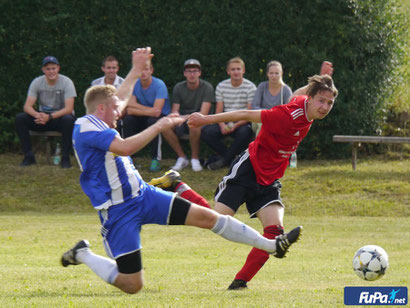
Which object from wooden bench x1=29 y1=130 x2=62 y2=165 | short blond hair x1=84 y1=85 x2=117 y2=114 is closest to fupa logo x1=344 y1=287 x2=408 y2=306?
short blond hair x1=84 y1=85 x2=117 y2=114

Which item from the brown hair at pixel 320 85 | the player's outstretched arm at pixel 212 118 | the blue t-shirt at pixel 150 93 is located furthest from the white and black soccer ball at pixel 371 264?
the blue t-shirt at pixel 150 93

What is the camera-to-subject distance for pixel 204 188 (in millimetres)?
14312

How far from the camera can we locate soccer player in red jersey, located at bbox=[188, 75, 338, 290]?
7.65 m

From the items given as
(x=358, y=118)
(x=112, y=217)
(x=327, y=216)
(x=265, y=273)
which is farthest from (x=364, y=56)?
(x=112, y=217)

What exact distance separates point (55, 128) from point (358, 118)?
607 cm

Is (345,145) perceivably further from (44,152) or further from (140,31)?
(44,152)

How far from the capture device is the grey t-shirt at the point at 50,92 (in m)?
15.1

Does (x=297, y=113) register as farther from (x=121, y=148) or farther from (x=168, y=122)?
(x=121, y=148)

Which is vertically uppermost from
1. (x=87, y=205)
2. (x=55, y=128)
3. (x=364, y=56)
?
(x=364, y=56)

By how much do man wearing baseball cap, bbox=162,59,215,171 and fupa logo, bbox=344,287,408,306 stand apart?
8352 millimetres

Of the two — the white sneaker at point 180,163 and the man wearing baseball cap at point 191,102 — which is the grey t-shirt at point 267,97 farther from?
the white sneaker at point 180,163

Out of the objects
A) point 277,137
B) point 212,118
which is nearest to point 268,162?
point 277,137

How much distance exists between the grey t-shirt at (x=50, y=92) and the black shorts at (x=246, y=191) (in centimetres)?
766

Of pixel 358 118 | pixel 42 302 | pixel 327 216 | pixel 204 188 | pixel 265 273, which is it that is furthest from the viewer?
pixel 358 118
